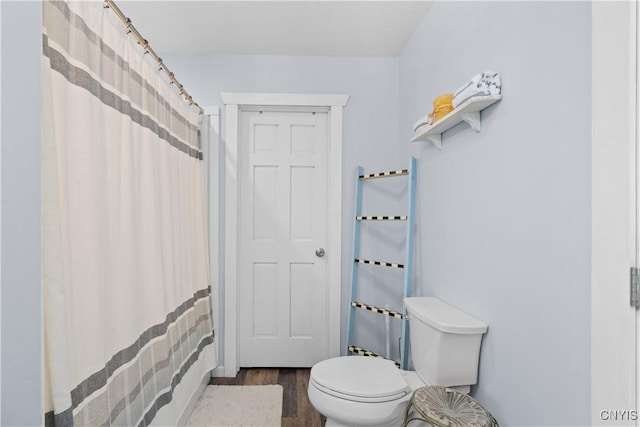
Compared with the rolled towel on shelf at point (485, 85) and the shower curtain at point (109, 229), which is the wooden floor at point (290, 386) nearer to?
the shower curtain at point (109, 229)

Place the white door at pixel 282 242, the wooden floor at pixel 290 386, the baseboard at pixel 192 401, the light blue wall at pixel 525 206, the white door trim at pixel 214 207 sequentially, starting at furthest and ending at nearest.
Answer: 1. the white door at pixel 282 242
2. the white door trim at pixel 214 207
3. the wooden floor at pixel 290 386
4. the baseboard at pixel 192 401
5. the light blue wall at pixel 525 206

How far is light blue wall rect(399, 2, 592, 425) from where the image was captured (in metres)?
0.95

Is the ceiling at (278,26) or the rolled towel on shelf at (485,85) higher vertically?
the ceiling at (278,26)

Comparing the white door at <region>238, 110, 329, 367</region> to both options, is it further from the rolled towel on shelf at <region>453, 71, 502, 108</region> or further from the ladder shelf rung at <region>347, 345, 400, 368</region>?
the rolled towel on shelf at <region>453, 71, 502, 108</region>

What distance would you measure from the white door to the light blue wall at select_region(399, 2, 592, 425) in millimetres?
1144

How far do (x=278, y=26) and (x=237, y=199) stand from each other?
3.84 feet

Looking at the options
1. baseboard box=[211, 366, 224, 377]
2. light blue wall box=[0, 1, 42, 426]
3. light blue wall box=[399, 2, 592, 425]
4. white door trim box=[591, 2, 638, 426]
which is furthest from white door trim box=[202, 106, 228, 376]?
white door trim box=[591, 2, 638, 426]

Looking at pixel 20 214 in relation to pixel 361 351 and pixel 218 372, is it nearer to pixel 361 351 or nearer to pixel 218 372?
pixel 361 351

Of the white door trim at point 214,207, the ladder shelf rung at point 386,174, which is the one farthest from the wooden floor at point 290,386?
the ladder shelf rung at point 386,174

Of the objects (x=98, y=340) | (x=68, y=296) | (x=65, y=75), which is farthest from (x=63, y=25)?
(x=98, y=340)

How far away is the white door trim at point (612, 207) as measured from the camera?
31.3 inches

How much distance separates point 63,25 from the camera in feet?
3.30

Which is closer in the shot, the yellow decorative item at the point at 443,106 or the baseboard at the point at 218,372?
the yellow decorative item at the point at 443,106

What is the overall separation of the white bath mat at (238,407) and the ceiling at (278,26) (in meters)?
2.31
